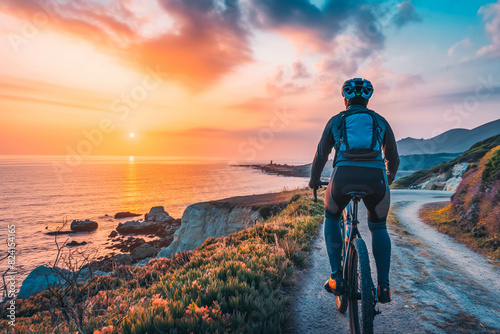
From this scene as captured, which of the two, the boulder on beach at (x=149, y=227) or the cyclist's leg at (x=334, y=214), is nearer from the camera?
the cyclist's leg at (x=334, y=214)

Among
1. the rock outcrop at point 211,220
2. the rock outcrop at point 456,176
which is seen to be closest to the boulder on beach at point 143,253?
the rock outcrop at point 211,220

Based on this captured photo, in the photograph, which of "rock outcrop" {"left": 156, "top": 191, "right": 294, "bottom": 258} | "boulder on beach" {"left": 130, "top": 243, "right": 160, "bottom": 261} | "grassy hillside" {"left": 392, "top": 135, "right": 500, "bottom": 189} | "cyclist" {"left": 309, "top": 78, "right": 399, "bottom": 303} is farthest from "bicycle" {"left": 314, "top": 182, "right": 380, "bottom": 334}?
"grassy hillside" {"left": 392, "top": 135, "right": 500, "bottom": 189}

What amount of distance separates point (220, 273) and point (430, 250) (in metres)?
7.46

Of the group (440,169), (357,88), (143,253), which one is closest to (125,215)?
(143,253)

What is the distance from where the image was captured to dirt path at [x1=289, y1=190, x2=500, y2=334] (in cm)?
363

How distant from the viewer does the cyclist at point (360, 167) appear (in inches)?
107

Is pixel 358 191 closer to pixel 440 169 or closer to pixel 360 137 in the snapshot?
pixel 360 137

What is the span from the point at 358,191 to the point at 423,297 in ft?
11.2

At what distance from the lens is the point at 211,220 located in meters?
29.7

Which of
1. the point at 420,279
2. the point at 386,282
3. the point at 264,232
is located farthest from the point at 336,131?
the point at 264,232

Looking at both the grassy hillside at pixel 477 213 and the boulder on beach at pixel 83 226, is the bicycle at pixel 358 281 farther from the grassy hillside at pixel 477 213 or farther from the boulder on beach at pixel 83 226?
the boulder on beach at pixel 83 226

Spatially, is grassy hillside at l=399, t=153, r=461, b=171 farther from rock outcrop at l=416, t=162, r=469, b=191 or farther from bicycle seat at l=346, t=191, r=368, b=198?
bicycle seat at l=346, t=191, r=368, b=198

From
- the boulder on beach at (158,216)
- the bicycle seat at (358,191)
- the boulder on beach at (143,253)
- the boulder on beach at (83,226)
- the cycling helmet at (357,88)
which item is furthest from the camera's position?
the boulder on beach at (158,216)

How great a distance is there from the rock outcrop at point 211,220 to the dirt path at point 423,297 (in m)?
19.5
